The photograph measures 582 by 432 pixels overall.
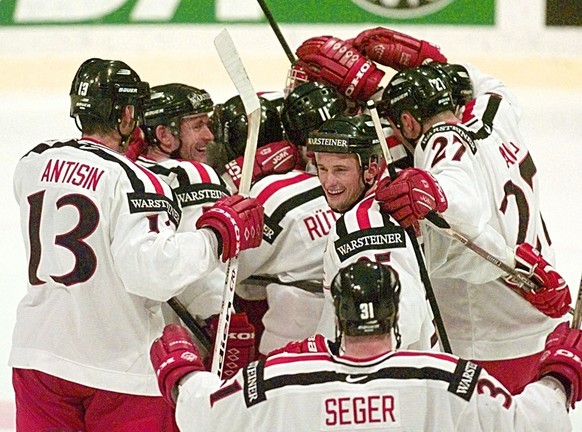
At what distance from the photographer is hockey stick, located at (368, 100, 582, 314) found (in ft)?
10.2

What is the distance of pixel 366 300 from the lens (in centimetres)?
217

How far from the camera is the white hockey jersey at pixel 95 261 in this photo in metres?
2.97

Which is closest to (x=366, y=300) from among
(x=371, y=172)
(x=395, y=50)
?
(x=371, y=172)

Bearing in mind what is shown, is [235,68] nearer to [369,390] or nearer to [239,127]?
[239,127]

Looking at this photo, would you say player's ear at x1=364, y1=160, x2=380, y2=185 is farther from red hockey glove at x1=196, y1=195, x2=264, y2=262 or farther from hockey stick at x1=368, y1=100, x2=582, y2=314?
red hockey glove at x1=196, y1=195, x2=264, y2=262

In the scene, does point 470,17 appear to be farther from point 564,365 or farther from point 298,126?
point 564,365

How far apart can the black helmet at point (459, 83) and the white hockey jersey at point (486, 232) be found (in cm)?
6

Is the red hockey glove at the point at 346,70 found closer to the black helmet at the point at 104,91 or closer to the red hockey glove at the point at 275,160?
the red hockey glove at the point at 275,160

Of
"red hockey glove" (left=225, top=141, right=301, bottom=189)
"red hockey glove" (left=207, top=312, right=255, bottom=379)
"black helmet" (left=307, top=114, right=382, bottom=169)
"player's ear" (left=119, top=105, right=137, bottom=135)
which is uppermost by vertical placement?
"player's ear" (left=119, top=105, right=137, bottom=135)

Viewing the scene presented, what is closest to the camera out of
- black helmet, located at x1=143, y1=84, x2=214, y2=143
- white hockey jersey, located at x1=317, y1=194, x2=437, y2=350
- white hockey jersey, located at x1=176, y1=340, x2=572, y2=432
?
white hockey jersey, located at x1=176, y1=340, x2=572, y2=432

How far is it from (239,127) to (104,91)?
2.11 ft

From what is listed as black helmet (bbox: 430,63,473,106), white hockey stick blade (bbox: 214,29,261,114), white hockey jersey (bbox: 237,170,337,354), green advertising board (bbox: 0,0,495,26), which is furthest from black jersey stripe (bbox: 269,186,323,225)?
green advertising board (bbox: 0,0,495,26)

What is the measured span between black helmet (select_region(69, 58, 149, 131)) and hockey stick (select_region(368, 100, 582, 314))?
25.8 inches

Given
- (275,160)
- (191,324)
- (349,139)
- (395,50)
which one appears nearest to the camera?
(349,139)
